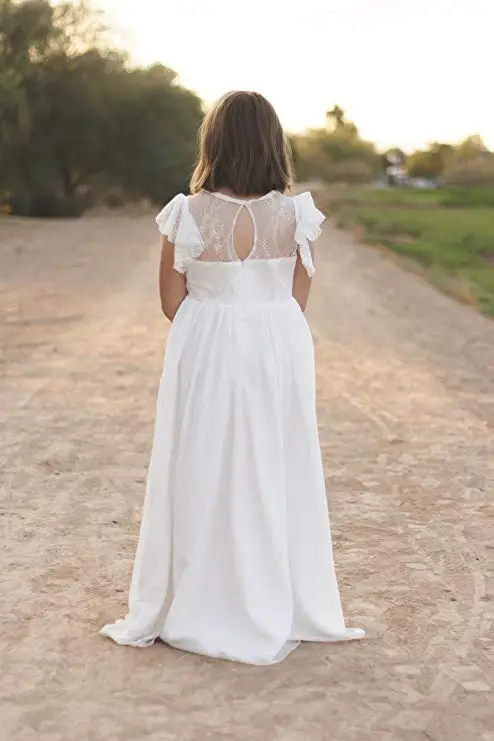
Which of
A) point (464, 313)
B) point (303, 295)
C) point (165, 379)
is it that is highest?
point (303, 295)

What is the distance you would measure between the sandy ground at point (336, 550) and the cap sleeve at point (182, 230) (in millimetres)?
1478

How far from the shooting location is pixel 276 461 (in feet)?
13.6

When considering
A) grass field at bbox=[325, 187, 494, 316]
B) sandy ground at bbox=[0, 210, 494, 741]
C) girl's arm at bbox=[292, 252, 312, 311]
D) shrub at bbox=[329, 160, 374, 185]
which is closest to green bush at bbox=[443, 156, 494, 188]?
grass field at bbox=[325, 187, 494, 316]

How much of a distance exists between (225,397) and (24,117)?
1398 inches

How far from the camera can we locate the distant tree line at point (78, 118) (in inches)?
1517

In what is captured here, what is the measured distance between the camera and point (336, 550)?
5.57 meters

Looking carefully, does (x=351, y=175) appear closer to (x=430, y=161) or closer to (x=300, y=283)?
(x=430, y=161)

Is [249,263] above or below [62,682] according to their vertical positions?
above

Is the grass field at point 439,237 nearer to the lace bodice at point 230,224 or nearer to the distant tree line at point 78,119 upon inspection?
the distant tree line at point 78,119

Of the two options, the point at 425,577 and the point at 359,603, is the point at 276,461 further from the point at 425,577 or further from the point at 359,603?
the point at 425,577

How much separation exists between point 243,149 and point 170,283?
0.60m

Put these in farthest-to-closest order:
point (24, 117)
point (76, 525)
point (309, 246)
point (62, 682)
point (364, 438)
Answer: point (24, 117) < point (364, 438) < point (76, 525) < point (309, 246) < point (62, 682)

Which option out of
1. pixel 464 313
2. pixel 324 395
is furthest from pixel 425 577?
pixel 464 313

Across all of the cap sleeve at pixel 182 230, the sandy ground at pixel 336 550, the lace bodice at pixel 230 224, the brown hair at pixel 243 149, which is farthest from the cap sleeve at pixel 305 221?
the sandy ground at pixel 336 550
